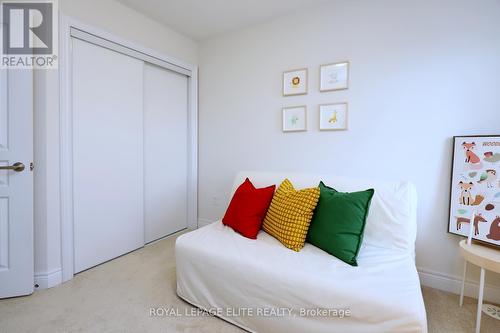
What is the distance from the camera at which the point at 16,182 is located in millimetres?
1735

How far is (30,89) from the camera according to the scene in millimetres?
1755

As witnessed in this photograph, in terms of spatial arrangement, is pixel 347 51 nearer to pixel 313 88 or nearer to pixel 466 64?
pixel 313 88

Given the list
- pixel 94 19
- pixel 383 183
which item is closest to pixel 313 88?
pixel 383 183

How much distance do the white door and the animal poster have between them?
3132mm

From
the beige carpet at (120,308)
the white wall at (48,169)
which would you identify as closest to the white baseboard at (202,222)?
the beige carpet at (120,308)

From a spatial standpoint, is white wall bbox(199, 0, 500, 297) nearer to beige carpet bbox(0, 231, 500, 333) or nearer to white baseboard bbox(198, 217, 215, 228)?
beige carpet bbox(0, 231, 500, 333)

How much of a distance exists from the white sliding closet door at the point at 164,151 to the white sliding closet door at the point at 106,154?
0.14 m

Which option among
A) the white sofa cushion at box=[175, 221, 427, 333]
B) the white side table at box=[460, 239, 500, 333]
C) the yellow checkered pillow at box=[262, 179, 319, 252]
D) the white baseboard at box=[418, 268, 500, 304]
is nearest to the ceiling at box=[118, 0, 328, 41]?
the yellow checkered pillow at box=[262, 179, 319, 252]

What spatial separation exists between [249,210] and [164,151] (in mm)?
1523

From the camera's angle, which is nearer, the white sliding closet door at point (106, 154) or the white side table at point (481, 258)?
the white side table at point (481, 258)

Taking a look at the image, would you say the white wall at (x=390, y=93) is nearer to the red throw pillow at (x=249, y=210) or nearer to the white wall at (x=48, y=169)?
the red throw pillow at (x=249, y=210)

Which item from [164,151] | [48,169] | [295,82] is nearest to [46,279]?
[48,169]

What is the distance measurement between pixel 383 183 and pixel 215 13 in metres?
2.27

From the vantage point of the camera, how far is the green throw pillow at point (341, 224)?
1.47 meters
